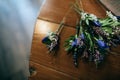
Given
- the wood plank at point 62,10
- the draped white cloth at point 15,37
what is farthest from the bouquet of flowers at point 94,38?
the draped white cloth at point 15,37

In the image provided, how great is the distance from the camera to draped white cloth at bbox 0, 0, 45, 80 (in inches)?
56.8

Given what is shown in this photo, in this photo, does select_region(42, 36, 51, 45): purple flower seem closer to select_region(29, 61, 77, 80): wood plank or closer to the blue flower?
select_region(29, 61, 77, 80): wood plank

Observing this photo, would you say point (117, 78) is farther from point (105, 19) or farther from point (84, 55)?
point (105, 19)

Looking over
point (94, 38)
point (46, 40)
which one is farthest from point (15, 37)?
point (94, 38)

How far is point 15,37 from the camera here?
146 cm

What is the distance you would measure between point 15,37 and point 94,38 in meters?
0.62

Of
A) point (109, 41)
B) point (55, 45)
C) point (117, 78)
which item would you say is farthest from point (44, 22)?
point (117, 78)

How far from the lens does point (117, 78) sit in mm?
1120

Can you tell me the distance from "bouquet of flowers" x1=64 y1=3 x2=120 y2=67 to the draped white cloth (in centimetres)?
41

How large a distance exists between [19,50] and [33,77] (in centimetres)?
27

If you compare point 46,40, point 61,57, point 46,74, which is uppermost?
point 46,40

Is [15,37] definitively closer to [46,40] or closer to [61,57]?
[46,40]

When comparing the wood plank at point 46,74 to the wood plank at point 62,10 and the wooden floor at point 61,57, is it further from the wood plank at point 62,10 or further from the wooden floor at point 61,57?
the wood plank at point 62,10

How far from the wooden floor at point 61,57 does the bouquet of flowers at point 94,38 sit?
5 centimetres
